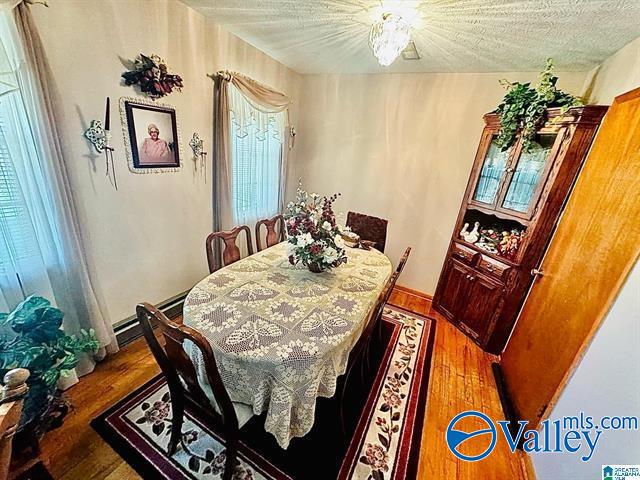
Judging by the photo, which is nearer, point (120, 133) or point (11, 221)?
point (11, 221)

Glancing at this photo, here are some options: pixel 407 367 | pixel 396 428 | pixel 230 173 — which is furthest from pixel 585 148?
pixel 230 173

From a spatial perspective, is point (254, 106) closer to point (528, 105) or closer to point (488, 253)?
point (528, 105)

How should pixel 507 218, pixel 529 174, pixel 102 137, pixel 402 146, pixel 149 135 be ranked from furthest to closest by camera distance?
pixel 402 146
pixel 507 218
pixel 529 174
pixel 149 135
pixel 102 137

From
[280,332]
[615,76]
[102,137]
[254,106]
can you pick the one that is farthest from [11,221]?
[615,76]

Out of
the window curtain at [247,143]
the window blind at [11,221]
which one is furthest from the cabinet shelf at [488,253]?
the window blind at [11,221]

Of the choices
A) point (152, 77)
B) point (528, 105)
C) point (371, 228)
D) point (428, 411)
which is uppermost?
point (528, 105)

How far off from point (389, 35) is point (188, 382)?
6.83 feet

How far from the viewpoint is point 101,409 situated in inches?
60.5

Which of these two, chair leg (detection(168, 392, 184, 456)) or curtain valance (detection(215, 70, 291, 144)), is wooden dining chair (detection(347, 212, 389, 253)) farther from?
chair leg (detection(168, 392, 184, 456))

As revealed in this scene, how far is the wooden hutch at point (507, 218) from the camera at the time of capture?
1825 mm

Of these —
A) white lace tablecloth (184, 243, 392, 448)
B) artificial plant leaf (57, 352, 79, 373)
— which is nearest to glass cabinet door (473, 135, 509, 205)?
white lace tablecloth (184, 243, 392, 448)

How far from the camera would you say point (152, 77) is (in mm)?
1748

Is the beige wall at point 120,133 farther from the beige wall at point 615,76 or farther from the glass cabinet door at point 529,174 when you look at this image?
the beige wall at point 615,76

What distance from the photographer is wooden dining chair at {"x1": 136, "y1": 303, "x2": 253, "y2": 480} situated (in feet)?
3.01
